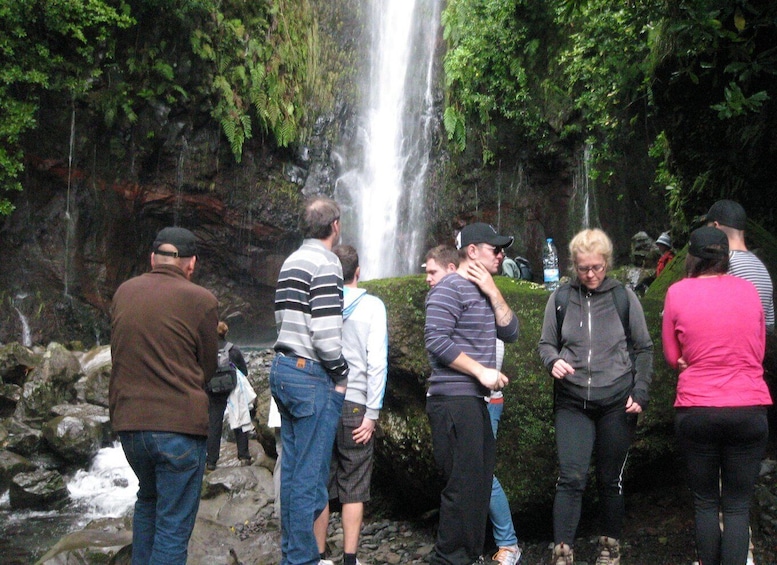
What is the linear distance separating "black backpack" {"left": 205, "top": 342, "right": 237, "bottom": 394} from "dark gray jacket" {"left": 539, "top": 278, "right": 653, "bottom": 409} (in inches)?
196

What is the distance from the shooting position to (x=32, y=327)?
1647 cm

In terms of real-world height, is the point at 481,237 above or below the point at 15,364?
above

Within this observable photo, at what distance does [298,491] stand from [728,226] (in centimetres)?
302

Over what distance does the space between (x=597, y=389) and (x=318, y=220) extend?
188cm

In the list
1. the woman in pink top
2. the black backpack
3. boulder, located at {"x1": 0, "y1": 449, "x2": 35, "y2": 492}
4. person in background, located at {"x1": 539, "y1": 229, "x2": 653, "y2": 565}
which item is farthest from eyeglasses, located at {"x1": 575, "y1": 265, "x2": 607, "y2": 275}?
boulder, located at {"x1": 0, "y1": 449, "x2": 35, "y2": 492}

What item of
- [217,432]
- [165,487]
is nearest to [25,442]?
[217,432]

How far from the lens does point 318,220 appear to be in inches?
159

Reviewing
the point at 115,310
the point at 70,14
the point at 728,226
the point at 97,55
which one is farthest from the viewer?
the point at 97,55

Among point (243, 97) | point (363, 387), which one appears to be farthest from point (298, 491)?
point (243, 97)

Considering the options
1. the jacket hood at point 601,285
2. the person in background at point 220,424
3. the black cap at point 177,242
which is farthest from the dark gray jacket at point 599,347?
the person in background at point 220,424

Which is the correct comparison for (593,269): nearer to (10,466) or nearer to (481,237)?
(481,237)

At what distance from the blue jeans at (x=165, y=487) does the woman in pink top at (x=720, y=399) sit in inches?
101

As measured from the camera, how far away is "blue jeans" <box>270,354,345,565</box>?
3.75 meters

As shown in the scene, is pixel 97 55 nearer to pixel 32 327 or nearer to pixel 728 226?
pixel 32 327
